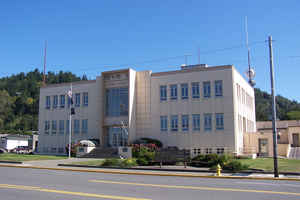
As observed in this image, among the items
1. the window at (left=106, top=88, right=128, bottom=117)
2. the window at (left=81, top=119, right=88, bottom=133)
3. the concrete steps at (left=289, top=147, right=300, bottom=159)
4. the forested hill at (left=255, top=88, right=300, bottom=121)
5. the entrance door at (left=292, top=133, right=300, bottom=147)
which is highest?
the forested hill at (left=255, top=88, right=300, bottom=121)

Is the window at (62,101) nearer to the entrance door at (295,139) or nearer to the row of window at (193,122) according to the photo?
the row of window at (193,122)

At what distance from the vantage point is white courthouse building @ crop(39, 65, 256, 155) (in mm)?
33312

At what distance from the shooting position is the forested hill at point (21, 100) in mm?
101062

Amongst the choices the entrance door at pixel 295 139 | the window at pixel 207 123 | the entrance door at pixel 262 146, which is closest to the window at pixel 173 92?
the window at pixel 207 123

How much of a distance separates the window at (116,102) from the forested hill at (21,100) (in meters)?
61.4

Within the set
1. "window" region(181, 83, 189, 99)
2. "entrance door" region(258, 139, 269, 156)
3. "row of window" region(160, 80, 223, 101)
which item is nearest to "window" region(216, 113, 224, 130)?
"row of window" region(160, 80, 223, 101)

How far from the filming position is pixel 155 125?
36.0m

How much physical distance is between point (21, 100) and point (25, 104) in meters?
1.90

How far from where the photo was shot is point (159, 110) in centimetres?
3609

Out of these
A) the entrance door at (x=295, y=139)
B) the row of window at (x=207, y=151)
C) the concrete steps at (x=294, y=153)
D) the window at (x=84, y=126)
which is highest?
the window at (x=84, y=126)

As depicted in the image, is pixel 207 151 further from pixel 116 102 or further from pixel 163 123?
pixel 116 102

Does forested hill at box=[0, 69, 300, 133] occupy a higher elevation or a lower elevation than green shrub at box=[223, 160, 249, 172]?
higher

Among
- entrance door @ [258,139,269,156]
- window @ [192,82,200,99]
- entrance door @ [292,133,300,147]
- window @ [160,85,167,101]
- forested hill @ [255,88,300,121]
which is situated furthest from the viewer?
forested hill @ [255,88,300,121]

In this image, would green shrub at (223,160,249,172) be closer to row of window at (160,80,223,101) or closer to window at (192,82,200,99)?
row of window at (160,80,223,101)
